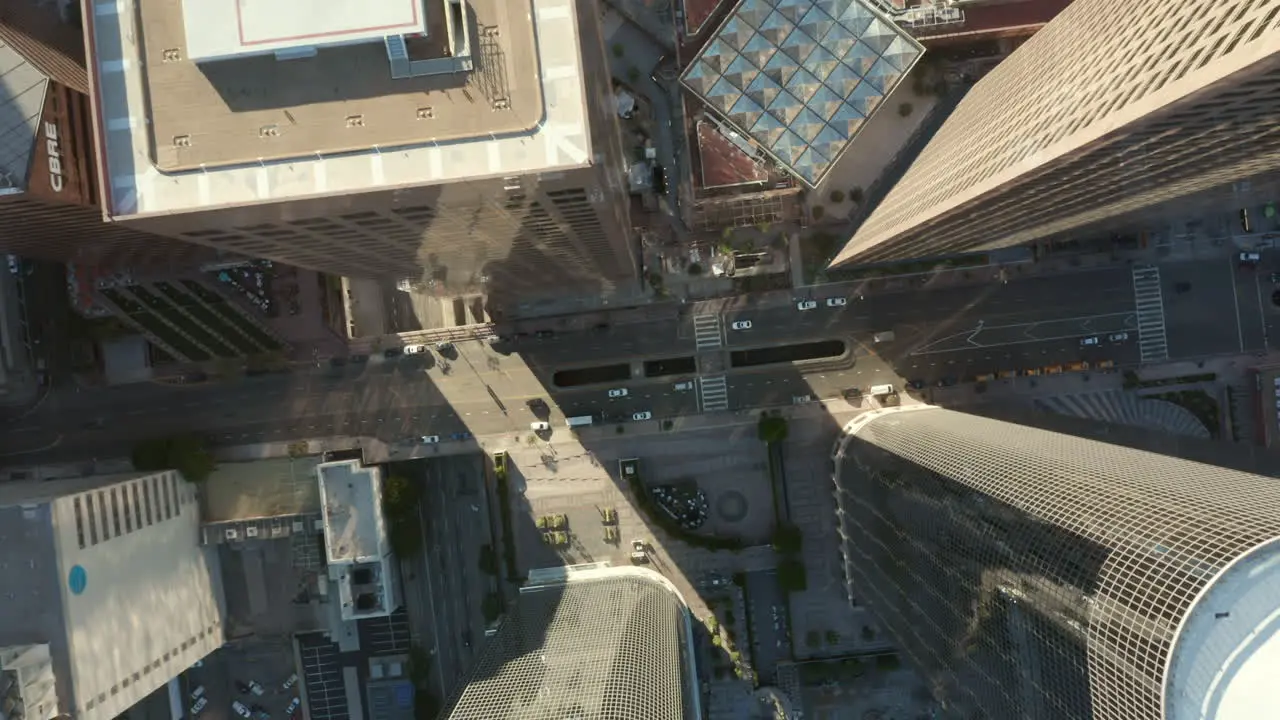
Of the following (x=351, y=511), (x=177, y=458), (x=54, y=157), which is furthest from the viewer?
(x=177, y=458)

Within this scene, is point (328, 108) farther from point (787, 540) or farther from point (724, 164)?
point (787, 540)

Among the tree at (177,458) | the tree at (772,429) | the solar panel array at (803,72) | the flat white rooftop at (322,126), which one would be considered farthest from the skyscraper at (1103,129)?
the tree at (177,458)

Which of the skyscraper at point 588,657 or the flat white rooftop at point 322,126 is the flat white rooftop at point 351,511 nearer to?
the skyscraper at point 588,657

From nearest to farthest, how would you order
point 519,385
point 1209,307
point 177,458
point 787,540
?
point 177,458 < point 787,540 < point 1209,307 < point 519,385

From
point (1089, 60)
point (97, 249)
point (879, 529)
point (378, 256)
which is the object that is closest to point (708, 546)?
point (879, 529)

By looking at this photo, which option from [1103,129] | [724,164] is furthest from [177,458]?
[1103,129]

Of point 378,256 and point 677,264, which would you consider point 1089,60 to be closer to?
point 677,264

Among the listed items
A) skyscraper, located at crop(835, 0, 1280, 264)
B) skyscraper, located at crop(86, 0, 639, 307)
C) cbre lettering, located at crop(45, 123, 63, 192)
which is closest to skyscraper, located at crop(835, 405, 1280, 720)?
skyscraper, located at crop(835, 0, 1280, 264)
